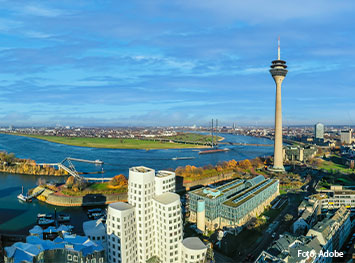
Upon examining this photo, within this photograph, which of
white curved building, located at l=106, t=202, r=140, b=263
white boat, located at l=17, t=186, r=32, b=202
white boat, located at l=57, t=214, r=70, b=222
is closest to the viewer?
Answer: white curved building, located at l=106, t=202, r=140, b=263

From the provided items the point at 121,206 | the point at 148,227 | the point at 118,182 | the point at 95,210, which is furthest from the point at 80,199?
A: the point at 121,206

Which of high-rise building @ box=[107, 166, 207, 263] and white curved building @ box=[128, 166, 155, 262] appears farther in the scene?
white curved building @ box=[128, 166, 155, 262]

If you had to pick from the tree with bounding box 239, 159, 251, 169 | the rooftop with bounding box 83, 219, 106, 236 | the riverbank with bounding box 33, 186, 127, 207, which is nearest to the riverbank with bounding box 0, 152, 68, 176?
the riverbank with bounding box 33, 186, 127, 207

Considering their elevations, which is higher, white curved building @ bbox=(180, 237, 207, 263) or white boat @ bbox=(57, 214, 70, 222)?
white curved building @ bbox=(180, 237, 207, 263)

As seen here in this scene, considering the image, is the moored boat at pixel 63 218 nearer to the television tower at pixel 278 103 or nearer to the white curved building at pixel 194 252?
the white curved building at pixel 194 252

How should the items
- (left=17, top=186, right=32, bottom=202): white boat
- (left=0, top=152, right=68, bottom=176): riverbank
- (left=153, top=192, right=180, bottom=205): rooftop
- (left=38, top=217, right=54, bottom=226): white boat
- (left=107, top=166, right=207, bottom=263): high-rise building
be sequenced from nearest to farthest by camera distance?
(left=107, top=166, right=207, bottom=263): high-rise building
(left=153, top=192, right=180, bottom=205): rooftop
(left=38, top=217, right=54, bottom=226): white boat
(left=17, top=186, right=32, bottom=202): white boat
(left=0, top=152, right=68, bottom=176): riverbank

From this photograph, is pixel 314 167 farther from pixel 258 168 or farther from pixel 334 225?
pixel 334 225

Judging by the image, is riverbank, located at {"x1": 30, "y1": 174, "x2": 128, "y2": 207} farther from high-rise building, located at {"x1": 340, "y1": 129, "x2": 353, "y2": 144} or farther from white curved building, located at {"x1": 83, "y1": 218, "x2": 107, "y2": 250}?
high-rise building, located at {"x1": 340, "y1": 129, "x2": 353, "y2": 144}

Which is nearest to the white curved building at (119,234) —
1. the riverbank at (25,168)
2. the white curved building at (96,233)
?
the white curved building at (96,233)
